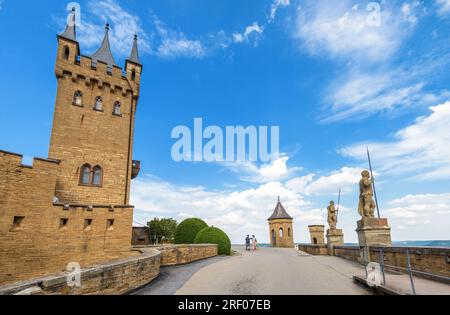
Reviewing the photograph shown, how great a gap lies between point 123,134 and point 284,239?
31.1 m

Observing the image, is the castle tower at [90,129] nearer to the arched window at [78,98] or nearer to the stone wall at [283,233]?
the arched window at [78,98]

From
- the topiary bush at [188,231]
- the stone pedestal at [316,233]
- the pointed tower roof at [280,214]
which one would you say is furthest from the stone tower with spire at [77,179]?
the pointed tower roof at [280,214]

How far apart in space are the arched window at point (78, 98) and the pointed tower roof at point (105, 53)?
16.9 ft

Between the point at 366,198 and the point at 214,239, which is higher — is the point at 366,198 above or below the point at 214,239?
above

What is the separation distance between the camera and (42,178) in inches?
490

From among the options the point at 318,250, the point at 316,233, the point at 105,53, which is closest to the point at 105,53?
the point at 105,53

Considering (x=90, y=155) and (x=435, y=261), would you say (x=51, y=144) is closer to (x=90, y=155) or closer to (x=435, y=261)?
(x=90, y=155)

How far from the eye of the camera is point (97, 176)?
17.2 m

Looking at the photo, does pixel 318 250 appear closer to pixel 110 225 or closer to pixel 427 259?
pixel 427 259

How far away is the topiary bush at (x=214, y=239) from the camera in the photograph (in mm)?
21125

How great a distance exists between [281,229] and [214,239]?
74.6ft

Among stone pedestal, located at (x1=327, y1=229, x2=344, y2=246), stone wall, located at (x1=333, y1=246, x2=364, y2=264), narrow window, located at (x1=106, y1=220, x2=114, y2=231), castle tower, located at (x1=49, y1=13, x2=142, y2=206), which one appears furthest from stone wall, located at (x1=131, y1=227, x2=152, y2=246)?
stone wall, located at (x1=333, y1=246, x2=364, y2=264)
